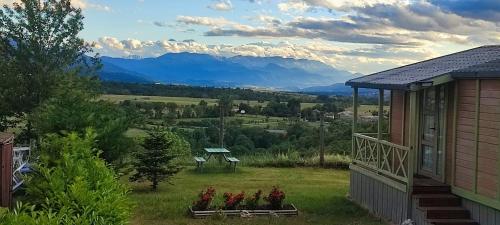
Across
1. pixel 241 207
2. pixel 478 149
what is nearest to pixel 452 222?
pixel 478 149

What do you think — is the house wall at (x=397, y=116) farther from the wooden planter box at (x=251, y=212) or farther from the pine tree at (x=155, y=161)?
the pine tree at (x=155, y=161)

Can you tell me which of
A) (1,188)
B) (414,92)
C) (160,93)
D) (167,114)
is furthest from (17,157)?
(160,93)

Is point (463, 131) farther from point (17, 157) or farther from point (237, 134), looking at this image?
point (237, 134)

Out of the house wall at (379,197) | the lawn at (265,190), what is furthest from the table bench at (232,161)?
the house wall at (379,197)

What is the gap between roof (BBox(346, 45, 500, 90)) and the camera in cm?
945

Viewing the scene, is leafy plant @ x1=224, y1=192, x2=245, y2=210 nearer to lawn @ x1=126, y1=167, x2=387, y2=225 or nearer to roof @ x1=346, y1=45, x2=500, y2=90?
lawn @ x1=126, y1=167, x2=387, y2=225

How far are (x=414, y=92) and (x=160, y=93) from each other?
1647 inches

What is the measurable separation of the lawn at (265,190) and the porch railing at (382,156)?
947 millimetres

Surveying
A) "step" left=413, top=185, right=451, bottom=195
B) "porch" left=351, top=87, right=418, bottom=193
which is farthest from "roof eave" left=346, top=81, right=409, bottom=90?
"step" left=413, top=185, right=451, bottom=195

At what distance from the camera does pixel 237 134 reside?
30.8 m

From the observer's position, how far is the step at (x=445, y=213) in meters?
9.76

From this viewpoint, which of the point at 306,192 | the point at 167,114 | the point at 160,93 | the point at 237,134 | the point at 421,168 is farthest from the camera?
the point at 160,93

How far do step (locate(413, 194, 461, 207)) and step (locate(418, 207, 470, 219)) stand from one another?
0.13 metres

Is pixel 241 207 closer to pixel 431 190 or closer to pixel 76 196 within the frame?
pixel 431 190
